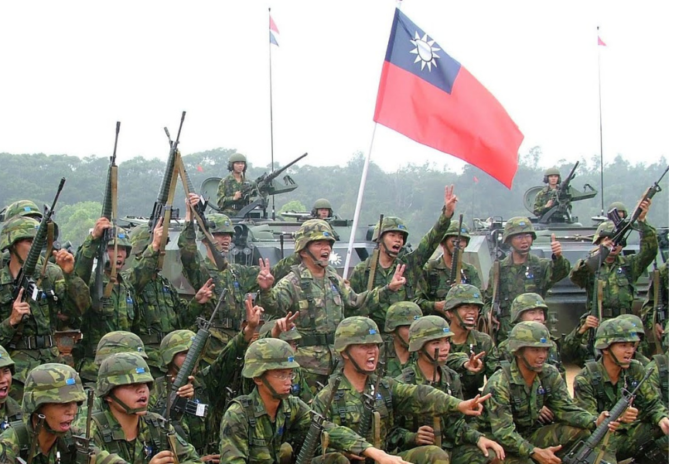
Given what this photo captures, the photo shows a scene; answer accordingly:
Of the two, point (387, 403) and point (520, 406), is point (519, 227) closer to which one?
point (520, 406)

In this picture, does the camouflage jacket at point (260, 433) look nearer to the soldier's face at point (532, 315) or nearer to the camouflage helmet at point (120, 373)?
the camouflage helmet at point (120, 373)

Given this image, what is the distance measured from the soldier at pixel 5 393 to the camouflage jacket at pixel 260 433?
1.35 meters

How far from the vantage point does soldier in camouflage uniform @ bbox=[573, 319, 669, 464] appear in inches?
329

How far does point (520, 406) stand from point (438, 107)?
158 inches

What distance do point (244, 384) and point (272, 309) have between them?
3.24 ft

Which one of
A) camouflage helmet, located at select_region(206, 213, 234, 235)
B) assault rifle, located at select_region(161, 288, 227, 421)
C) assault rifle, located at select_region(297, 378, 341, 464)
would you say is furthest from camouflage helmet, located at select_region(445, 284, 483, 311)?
assault rifle, located at select_region(297, 378, 341, 464)

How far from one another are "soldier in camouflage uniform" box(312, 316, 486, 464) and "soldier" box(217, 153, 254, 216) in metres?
6.86

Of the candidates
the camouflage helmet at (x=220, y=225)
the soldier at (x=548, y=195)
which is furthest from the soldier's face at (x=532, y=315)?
the soldier at (x=548, y=195)

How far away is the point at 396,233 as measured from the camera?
34.0ft

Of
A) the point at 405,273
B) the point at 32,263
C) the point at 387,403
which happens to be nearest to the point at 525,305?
the point at 405,273

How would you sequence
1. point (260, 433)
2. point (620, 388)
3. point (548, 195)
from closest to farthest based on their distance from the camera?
point (260, 433)
point (620, 388)
point (548, 195)

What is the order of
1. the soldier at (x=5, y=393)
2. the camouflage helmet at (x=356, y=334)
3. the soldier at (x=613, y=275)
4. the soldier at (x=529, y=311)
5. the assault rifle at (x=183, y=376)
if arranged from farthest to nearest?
1. the soldier at (x=613, y=275)
2. the soldier at (x=529, y=311)
3. the camouflage helmet at (x=356, y=334)
4. the assault rifle at (x=183, y=376)
5. the soldier at (x=5, y=393)

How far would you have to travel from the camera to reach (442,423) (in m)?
7.74

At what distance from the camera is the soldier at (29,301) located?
306 inches
